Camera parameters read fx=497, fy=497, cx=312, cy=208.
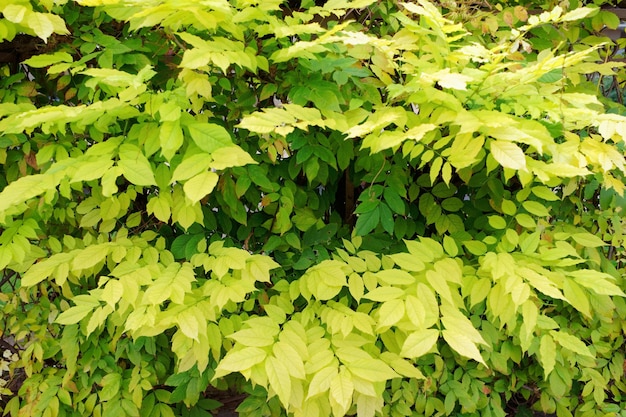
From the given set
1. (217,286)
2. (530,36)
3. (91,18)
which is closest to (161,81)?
(91,18)

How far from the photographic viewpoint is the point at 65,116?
145 cm

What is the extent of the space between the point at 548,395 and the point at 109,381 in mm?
2011

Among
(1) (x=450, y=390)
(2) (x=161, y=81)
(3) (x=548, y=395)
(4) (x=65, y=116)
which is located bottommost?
(3) (x=548, y=395)

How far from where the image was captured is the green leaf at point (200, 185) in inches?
53.4

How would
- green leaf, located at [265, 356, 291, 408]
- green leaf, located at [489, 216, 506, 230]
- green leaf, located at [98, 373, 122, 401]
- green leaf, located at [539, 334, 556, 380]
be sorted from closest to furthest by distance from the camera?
green leaf, located at [265, 356, 291, 408]
green leaf, located at [539, 334, 556, 380]
green leaf, located at [489, 216, 506, 230]
green leaf, located at [98, 373, 122, 401]

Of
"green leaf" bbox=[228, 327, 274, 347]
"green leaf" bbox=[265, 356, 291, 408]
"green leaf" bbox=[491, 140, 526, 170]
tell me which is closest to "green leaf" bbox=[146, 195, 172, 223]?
"green leaf" bbox=[228, 327, 274, 347]

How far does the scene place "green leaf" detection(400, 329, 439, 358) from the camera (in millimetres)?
1376

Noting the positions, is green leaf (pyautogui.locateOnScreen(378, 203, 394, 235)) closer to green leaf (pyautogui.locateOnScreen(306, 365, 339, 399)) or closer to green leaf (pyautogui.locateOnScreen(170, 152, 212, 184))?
green leaf (pyautogui.locateOnScreen(306, 365, 339, 399))

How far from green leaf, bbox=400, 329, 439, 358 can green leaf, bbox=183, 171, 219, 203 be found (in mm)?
690

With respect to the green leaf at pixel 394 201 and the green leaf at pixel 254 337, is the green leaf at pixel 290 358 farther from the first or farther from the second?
the green leaf at pixel 394 201

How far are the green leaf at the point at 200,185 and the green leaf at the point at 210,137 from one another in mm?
99

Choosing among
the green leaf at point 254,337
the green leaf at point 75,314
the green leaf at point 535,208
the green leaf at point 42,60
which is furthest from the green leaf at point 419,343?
the green leaf at point 42,60

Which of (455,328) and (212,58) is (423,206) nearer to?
(455,328)

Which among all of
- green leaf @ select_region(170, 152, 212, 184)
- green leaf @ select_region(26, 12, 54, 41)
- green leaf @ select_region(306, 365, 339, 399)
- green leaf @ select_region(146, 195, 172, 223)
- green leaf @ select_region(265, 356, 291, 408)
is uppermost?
green leaf @ select_region(26, 12, 54, 41)
